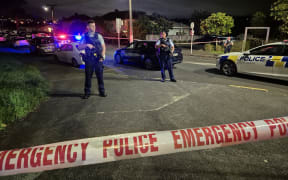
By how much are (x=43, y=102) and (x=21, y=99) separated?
701 millimetres

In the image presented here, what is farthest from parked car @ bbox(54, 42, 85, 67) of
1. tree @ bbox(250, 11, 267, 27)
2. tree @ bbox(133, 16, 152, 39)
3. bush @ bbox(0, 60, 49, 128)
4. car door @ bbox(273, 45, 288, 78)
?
tree @ bbox(250, 11, 267, 27)

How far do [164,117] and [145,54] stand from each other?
6.27m

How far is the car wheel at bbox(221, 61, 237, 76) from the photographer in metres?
A: 8.31

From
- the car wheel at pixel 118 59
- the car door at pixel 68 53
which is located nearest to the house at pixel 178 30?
the car wheel at pixel 118 59

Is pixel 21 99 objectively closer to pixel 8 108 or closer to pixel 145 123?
pixel 8 108

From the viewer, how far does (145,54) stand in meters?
10.1

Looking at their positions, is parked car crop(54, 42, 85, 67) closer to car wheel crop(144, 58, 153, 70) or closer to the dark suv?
the dark suv

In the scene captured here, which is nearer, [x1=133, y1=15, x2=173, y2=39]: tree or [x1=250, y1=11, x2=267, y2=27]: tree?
[x1=250, y1=11, x2=267, y2=27]: tree

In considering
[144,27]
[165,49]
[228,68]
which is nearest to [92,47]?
[165,49]

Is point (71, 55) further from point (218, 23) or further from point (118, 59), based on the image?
point (218, 23)

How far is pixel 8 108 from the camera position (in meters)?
4.40

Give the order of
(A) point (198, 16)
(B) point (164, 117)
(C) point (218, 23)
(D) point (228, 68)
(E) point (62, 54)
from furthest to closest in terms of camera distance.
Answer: (A) point (198, 16) < (C) point (218, 23) < (E) point (62, 54) < (D) point (228, 68) < (B) point (164, 117)

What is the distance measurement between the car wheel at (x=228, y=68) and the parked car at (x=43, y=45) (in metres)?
13.8

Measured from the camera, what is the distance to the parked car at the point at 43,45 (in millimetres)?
16188
